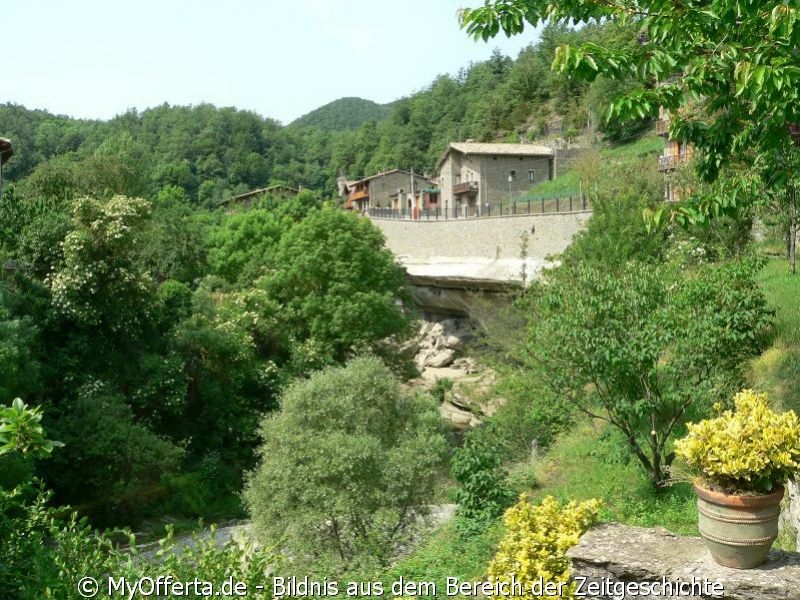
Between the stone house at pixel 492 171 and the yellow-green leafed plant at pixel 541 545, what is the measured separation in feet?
137

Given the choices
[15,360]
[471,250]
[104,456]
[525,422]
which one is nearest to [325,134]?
[471,250]

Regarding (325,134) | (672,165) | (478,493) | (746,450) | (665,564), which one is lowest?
(478,493)

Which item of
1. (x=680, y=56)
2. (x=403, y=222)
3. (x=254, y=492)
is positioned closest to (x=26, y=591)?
(x=680, y=56)

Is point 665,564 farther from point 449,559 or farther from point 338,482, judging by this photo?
point 338,482

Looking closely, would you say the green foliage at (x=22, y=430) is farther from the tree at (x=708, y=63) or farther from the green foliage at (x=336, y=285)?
the green foliage at (x=336, y=285)

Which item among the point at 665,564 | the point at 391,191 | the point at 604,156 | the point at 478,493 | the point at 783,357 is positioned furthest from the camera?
the point at 391,191

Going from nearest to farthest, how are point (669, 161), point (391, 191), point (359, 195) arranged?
point (669, 161), point (391, 191), point (359, 195)

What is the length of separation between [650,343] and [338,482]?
219 inches

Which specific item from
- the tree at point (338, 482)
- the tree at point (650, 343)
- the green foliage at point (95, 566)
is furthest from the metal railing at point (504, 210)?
the green foliage at point (95, 566)

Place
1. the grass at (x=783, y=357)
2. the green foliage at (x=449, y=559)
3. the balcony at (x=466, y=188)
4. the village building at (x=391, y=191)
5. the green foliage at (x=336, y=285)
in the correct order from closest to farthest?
1. the green foliage at (x=449, y=559)
2. the grass at (x=783, y=357)
3. the green foliage at (x=336, y=285)
4. the balcony at (x=466, y=188)
5. the village building at (x=391, y=191)

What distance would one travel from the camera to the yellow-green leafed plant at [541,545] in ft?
19.4

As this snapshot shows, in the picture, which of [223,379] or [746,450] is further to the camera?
[223,379]

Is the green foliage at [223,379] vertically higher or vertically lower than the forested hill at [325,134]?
lower

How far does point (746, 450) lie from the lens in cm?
532
